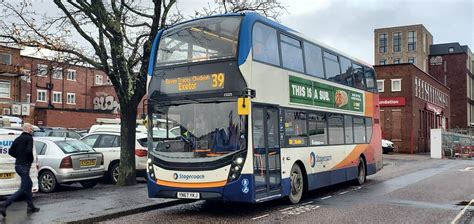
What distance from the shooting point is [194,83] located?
32.7ft

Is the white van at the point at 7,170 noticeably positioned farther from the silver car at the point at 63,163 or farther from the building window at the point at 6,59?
the building window at the point at 6,59

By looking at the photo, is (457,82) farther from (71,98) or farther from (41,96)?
(41,96)

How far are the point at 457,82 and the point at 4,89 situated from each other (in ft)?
217

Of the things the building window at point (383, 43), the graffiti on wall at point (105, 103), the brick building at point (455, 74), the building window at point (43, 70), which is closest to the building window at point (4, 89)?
the graffiti on wall at point (105, 103)

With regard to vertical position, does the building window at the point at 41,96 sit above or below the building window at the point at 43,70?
above

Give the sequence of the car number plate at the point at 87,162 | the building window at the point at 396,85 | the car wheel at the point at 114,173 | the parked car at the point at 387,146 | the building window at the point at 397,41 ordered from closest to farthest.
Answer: the car number plate at the point at 87,162, the car wheel at the point at 114,173, the parked car at the point at 387,146, the building window at the point at 396,85, the building window at the point at 397,41

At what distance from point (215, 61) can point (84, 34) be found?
5.41 metres

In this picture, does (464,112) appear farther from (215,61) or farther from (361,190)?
(215,61)

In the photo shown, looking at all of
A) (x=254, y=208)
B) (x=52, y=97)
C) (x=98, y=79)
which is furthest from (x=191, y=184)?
(x=98, y=79)

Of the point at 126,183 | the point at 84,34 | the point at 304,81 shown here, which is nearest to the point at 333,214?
the point at 304,81

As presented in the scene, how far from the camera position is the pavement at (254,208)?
373 inches

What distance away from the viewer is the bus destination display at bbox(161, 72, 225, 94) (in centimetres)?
976

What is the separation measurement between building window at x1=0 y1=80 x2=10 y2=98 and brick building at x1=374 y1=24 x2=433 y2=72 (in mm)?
51987

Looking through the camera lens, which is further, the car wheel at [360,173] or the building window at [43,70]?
the car wheel at [360,173]
